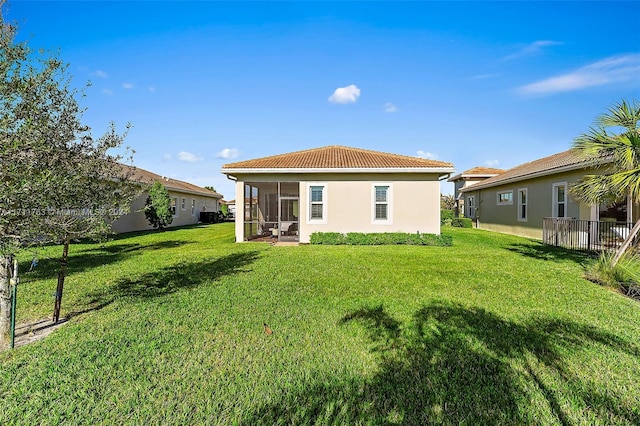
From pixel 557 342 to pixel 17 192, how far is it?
6582 mm

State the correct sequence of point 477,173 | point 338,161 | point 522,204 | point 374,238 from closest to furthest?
point 374,238
point 338,161
point 522,204
point 477,173

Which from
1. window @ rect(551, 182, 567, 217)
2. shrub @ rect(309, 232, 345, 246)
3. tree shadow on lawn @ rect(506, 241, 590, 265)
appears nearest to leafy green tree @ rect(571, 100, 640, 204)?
tree shadow on lawn @ rect(506, 241, 590, 265)

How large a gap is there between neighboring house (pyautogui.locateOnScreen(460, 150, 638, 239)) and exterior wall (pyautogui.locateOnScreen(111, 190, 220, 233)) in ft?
60.5

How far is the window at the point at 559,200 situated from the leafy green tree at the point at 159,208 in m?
22.7

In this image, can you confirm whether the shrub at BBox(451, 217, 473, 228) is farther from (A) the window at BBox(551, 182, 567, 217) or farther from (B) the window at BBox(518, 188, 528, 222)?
(A) the window at BBox(551, 182, 567, 217)

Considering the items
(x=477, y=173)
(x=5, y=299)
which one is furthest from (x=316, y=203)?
(x=477, y=173)

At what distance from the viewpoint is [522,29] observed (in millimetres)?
11844

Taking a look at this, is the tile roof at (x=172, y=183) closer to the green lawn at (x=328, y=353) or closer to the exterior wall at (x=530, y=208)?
the green lawn at (x=328, y=353)

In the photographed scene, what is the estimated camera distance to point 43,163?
3.65 m

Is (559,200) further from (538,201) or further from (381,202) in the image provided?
(381,202)

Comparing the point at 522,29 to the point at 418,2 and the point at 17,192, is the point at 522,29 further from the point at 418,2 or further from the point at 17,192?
the point at 17,192

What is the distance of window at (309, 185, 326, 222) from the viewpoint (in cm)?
1449

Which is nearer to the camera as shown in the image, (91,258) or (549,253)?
(91,258)

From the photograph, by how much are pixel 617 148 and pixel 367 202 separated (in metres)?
8.58
